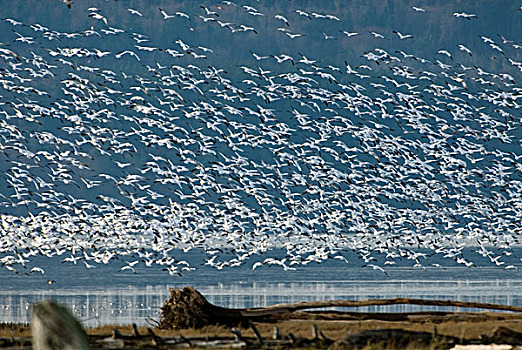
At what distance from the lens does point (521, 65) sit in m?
42.7

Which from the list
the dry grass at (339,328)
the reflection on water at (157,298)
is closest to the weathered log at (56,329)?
the dry grass at (339,328)

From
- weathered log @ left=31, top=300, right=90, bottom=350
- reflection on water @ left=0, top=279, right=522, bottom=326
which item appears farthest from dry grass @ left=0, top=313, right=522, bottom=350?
reflection on water @ left=0, top=279, right=522, bottom=326

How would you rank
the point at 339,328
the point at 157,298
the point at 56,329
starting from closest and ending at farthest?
the point at 56,329, the point at 339,328, the point at 157,298

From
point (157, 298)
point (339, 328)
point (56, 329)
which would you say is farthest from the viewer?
point (157, 298)

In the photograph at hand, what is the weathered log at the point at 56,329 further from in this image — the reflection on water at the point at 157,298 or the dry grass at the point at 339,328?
the reflection on water at the point at 157,298

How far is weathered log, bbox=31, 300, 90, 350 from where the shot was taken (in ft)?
22.0

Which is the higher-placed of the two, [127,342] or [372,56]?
[372,56]

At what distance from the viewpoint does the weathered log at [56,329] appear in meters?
6.71

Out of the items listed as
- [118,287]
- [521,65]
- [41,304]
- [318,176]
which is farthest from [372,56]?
[118,287]

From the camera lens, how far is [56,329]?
6.75 m

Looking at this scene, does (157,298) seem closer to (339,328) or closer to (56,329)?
(339,328)

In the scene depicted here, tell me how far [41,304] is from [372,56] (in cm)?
3781

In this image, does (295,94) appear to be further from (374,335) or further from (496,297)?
(374,335)

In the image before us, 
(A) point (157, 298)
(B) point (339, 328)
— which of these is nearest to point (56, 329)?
(B) point (339, 328)
